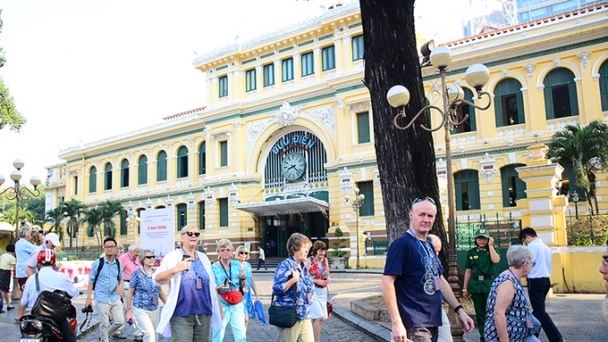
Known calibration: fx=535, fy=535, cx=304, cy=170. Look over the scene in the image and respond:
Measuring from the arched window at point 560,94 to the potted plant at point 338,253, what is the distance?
1162cm

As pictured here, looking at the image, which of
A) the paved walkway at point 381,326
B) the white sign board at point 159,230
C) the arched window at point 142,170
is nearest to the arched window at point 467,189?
the paved walkway at point 381,326

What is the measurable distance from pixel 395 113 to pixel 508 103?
62.1ft

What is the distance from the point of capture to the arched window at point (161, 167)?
1590 inches

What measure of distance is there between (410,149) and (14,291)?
11.8 metres

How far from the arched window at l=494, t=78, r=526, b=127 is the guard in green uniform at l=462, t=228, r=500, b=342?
1940 cm

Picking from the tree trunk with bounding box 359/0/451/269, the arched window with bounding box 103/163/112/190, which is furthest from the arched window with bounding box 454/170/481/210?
the arched window with bounding box 103/163/112/190

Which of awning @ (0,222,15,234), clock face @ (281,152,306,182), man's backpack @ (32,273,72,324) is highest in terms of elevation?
clock face @ (281,152,306,182)

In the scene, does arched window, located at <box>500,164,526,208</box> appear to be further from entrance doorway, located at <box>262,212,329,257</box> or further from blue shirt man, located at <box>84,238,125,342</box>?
blue shirt man, located at <box>84,238,125,342</box>

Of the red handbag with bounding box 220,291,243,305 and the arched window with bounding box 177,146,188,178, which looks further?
the arched window with bounding box 177,146,188,178

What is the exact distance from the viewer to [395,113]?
9.20 metres

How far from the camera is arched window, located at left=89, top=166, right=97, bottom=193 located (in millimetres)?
45562

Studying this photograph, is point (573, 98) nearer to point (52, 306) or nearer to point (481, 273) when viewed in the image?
point (481, 273)

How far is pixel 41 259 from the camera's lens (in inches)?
255

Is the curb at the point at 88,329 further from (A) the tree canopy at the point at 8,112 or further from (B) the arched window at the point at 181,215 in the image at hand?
(B) the arched window at the point at 181,215
